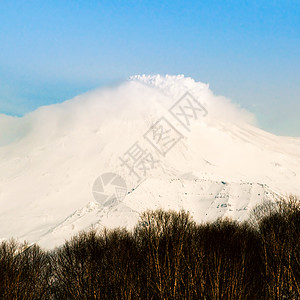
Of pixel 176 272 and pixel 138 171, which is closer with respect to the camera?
pixel 176 272

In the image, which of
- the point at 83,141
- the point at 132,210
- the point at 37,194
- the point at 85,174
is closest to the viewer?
the point at 132,210

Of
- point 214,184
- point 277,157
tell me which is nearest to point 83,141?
point 214,184

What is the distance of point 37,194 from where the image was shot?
304 ft

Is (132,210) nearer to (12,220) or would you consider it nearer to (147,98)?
(12,220)

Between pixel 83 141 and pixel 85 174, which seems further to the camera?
pixel 83 141

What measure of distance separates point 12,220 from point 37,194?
51.1 ft

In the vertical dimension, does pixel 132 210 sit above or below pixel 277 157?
below

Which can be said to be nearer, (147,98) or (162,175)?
(162,175)

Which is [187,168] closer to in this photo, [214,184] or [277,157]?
[214,184]

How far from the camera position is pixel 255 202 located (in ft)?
195

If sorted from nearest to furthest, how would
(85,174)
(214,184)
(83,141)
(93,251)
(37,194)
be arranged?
(93,251)
(214,184)
(37,194)
(85,174)
(83,141)

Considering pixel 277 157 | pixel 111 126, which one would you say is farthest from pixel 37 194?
pixel 277 157

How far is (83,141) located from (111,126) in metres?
15.1

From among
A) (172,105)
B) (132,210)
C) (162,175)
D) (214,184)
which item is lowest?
(132,210)
